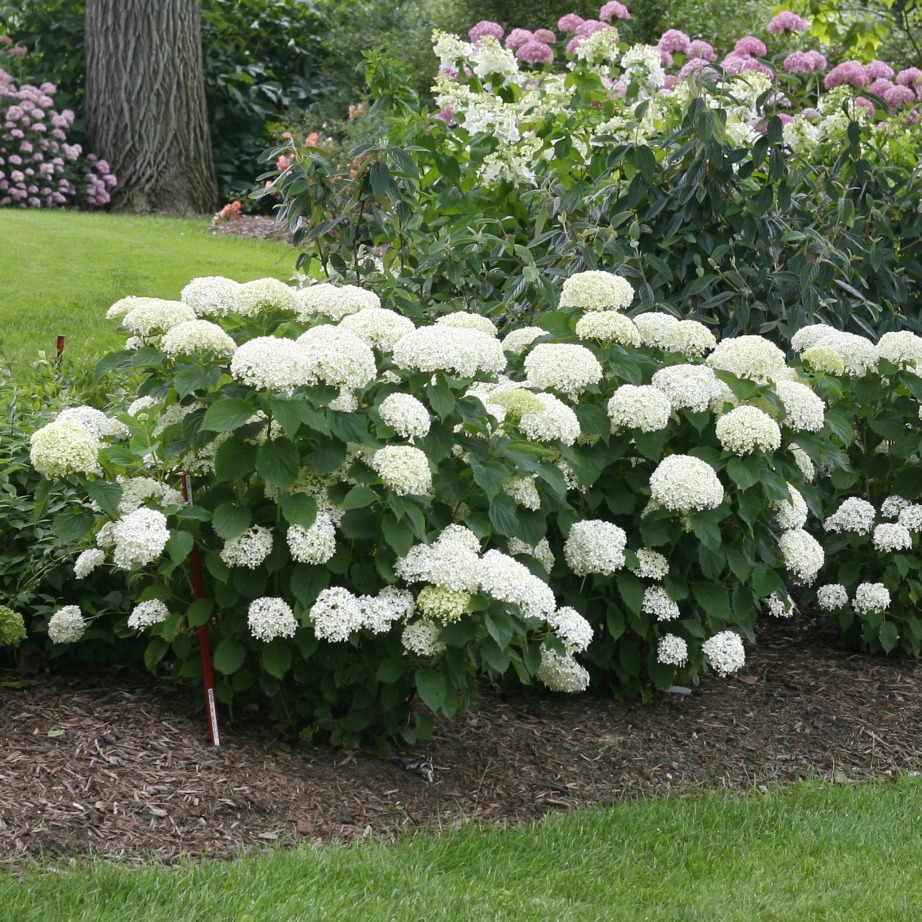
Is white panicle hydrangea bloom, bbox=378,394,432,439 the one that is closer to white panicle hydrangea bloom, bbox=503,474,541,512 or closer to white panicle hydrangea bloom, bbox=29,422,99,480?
white panicle hydrangea bloom, bbox=503,474,541,512

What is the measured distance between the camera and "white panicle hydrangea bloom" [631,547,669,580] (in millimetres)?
3799

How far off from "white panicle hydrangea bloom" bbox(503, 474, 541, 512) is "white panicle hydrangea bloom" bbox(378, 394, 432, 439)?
1.27 ft

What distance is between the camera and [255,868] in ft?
9.49

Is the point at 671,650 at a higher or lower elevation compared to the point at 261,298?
→ lower

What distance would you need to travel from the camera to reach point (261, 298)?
11.5 ft

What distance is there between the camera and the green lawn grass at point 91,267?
7.20 metres

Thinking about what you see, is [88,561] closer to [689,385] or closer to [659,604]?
[659,604]

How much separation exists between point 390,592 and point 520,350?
1.20 meters

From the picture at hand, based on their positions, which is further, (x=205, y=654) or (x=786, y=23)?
(x=786, y=23)

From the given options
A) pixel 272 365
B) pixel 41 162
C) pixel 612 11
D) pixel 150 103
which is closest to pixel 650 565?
pixel 272 365

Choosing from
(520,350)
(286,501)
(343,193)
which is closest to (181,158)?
(343,193)

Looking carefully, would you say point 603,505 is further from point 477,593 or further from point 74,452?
point 74,452

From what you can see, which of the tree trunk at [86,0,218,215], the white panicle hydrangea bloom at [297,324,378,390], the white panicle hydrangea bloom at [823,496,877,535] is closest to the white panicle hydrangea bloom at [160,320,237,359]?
the white panicle hydrangea bloom at [297,324,378,390]

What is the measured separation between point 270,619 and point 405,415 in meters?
0.66
